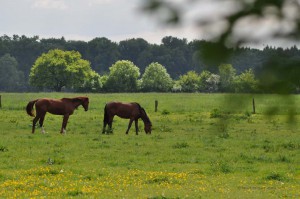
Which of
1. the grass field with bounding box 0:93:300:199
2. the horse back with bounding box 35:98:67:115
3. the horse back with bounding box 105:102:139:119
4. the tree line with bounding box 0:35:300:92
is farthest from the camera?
the horse back with bounding box 35:98:67:115

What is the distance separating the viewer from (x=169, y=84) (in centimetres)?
12988

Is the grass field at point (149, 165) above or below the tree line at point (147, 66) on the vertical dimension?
below

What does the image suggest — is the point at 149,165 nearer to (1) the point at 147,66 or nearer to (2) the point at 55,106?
(2) the point at 55,106

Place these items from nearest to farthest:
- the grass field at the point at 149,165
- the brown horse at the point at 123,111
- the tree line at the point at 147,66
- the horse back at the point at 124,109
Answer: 1. the tree line at the point at 147,66
2. the grass field at the point at 149,165
3. the brown horse at the point at 123,111
4. the horse back at the point at 124,109

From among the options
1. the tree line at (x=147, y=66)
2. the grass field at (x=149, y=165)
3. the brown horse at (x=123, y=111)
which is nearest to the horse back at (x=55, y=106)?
the grass field at (x=149, y=165)

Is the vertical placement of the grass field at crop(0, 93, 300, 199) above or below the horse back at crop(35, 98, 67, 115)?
below

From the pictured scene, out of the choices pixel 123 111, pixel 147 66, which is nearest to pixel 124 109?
pixel 123 111

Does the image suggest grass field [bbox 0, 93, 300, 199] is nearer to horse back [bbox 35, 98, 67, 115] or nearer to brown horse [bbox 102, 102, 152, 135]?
brown horse [bbox 102, 102, 152, 135]

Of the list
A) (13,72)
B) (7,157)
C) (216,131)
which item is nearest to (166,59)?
(13,72)

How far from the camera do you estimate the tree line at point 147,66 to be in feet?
7.48

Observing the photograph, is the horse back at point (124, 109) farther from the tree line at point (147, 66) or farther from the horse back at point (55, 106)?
the tree line at point (147, 66)

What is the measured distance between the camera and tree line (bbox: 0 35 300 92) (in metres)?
2.28

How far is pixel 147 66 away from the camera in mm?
156750

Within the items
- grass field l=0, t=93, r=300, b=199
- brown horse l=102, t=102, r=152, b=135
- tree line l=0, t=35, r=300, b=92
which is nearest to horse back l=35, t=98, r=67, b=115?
grass field l=0, t=93, r=300, b=199
